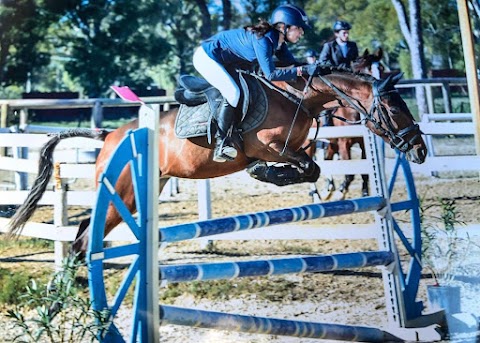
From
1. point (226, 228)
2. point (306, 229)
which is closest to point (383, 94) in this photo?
point (306, 229)

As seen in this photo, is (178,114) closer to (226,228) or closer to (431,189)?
(226,228)

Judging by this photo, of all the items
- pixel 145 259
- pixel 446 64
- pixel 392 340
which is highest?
pixel 446 64

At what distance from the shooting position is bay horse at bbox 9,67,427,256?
190 cm

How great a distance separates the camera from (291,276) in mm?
2148

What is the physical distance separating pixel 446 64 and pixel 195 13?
90cm

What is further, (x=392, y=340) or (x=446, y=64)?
(x=446, y=64)

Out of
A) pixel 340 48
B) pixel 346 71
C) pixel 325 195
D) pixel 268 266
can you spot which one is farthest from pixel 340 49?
pixel 268 266

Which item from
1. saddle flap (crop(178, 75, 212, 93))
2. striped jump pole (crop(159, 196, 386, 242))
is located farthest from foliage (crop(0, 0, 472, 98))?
striped jump pole (crop(159, 196, 386, 242))

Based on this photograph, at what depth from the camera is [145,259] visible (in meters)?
1.09

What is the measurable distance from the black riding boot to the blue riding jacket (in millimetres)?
148

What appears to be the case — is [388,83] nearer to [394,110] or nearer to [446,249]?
[394,110]

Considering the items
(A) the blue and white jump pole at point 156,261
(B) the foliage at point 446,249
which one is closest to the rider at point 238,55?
(A) the blue and white jump pole at point 156,261

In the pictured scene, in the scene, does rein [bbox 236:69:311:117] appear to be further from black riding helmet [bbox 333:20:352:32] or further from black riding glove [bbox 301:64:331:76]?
black riding helmet [bbox 333:20:352:32]

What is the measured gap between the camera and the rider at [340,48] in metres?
2.21
